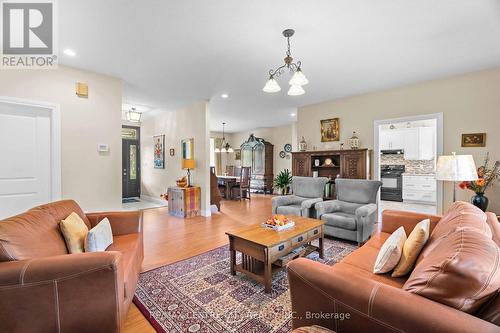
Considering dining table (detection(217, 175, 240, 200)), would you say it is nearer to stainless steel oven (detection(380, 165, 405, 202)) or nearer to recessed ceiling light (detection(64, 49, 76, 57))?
stainless steel oven (detection(380, 165, 405, 202))

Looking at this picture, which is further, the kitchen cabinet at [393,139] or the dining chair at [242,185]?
the dining chair at [242,185]

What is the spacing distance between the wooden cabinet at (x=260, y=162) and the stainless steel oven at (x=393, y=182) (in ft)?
12.7

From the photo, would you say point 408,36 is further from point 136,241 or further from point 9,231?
point 9,231

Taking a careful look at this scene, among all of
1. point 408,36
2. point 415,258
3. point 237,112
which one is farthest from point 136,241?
point 237,112

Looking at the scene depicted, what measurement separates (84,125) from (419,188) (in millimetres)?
8355

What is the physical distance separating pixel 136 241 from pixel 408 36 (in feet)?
11.9

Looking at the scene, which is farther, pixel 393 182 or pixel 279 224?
pixel 393 182

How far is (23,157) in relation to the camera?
3090mm

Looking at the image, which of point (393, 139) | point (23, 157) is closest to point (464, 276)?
point (23, 157)

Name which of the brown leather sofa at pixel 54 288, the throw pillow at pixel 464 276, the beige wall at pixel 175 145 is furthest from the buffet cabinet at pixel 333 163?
the brown leather sofa at pixel 54 288

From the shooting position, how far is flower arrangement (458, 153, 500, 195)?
3.25m

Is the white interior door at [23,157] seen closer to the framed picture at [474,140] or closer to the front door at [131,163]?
the front door at [131,163]

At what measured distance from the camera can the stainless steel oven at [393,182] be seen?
7250mm

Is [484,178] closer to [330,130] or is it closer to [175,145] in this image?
[330,130]
